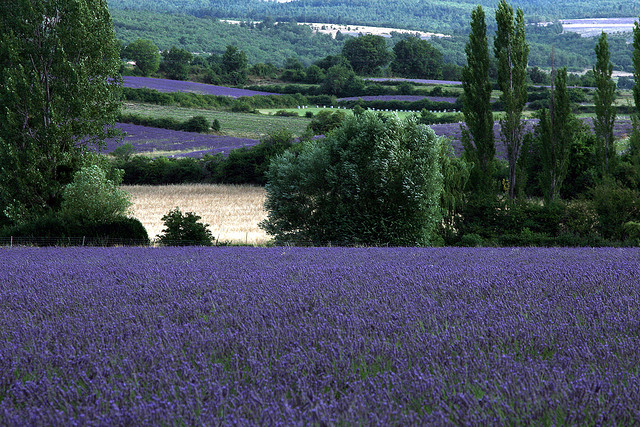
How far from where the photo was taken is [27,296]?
5.21 meters

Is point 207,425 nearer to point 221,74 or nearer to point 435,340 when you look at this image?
point 435,340

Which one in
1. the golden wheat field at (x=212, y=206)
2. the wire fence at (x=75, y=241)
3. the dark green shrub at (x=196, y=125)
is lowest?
the golden wheat field at (x=212, y=206)

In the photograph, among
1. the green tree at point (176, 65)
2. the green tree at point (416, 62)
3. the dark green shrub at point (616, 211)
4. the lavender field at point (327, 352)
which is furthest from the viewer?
the green tree at point (416, 62)

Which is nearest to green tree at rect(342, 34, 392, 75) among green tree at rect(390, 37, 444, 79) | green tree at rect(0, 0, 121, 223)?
green tree at rect(390, 37, 444, 79)

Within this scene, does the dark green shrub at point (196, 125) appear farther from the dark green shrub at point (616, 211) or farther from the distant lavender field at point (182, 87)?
the dark green shrub at point (616, 211)

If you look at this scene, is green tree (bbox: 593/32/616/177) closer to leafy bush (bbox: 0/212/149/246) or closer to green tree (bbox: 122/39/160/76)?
leafy bush (bbox: 0/212/149/246)

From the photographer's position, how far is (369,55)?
83.1 meters

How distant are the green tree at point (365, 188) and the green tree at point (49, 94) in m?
6.41

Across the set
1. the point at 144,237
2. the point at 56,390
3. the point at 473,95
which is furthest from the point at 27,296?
the point at 473,95

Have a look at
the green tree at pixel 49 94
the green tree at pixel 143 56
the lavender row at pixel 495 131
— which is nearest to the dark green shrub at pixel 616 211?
the green tree at pixel 49 94

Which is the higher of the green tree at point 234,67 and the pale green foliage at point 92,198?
the green tree at point 234,67

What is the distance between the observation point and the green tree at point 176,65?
266ft

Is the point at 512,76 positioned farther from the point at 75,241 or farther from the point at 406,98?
the point at 406,98

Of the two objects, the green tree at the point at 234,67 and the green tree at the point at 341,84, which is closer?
the green tree at the point at 341,84
